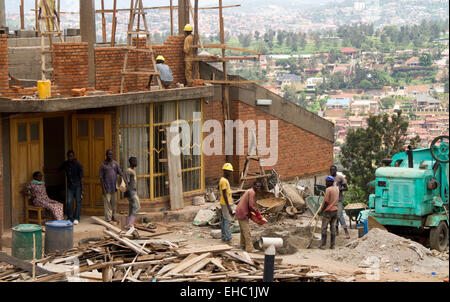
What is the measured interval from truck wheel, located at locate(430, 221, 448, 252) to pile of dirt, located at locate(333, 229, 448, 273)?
88 centimetres

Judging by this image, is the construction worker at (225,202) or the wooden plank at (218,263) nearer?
the wooden plank at (218,263)

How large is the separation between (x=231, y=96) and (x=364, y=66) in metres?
53.4

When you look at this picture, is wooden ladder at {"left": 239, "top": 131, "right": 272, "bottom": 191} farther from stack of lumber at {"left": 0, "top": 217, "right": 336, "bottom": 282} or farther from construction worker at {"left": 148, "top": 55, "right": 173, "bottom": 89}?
stack of lumber at {"left": 0, "top": 217, "right": 336, "bottom": 282}

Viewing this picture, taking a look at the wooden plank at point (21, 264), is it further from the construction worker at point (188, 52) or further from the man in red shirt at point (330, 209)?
the construction worker at point (188, 52)

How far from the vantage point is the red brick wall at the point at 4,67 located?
15211 mm

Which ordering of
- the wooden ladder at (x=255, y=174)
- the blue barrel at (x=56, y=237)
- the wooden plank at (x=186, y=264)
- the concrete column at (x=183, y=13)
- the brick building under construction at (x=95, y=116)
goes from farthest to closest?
the concrete column at (x=183, y=13), the wooden ladder at (x=255, y=174), the brick building under construction at (x=95, y=116), the blue barrel at (x=56, y=237), the wooden plank at (x=186, y=264)

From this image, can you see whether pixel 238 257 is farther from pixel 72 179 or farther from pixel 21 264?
pixel 72 179

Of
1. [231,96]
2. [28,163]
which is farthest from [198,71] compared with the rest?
[28,163]

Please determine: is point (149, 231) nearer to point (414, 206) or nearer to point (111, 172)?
point (111, 172)

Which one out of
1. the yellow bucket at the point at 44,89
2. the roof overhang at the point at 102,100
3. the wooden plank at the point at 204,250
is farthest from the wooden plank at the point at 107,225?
the yellow bucket at the point at 44,89

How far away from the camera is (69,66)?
54.6ft

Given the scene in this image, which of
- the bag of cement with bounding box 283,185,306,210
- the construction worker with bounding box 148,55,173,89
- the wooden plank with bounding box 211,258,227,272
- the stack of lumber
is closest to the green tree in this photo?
the bag of cement with bounding box 283,185,306,210

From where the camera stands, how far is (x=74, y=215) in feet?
55.8

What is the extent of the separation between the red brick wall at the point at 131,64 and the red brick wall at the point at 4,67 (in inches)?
A: 101
